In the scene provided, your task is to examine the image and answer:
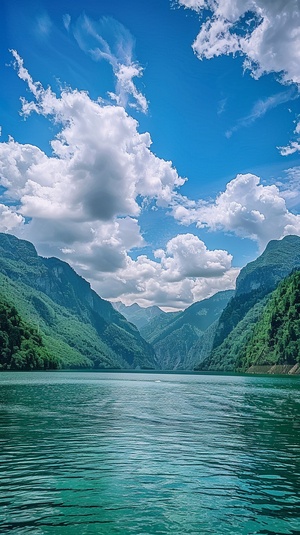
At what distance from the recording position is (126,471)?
97.9 feet

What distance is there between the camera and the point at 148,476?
2845 cm

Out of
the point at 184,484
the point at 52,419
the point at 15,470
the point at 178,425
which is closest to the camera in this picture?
the point at 184,484

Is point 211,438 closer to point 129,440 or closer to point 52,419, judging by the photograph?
point 129,440

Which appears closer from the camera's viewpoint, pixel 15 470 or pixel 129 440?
pixel 15 470

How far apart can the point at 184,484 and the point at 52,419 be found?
111 ft

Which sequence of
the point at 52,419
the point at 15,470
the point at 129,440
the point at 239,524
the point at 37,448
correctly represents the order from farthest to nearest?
the point at 52,419, the point at 129,440, the point at 37,448, the point at 15,470, the point at 239,524

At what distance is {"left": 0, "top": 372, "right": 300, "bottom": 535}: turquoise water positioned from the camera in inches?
785

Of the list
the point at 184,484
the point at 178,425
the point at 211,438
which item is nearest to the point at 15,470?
the point at 184,484

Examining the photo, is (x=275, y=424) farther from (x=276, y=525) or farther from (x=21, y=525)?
(x=21, y=525)

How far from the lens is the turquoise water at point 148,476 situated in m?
19.9

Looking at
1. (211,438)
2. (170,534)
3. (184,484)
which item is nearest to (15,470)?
(184,484)

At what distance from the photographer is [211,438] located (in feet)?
143

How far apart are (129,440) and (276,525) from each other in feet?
78.4

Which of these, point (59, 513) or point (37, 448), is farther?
point (37, 448)
